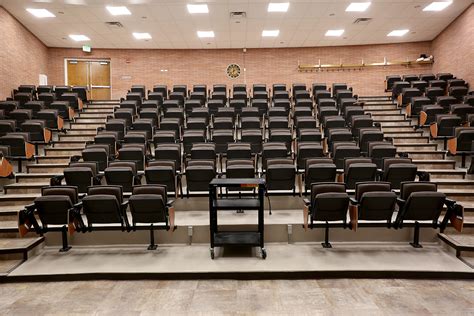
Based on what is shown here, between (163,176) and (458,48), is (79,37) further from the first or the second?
(458,48)

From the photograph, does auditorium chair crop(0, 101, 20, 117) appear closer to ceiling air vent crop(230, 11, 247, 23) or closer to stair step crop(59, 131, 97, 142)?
stair step crop(59, 131, 97, 142)

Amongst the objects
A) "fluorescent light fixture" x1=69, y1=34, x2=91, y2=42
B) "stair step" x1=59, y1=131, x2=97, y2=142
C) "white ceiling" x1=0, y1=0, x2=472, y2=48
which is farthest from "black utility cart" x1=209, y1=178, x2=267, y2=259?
"fluorescent light fixture" x1=69, y1=34, x2=91, y2=42

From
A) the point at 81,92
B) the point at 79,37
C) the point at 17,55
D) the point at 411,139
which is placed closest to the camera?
the point at 411,139

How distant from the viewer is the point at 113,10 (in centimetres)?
949

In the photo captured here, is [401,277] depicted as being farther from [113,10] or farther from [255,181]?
[113,10]

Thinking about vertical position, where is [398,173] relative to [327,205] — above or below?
above

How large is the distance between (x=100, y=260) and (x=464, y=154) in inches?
233

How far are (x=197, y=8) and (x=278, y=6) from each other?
2.11 metres

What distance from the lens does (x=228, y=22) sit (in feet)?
34.0

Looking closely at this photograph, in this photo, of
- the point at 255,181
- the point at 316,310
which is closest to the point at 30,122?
the point at 255,181

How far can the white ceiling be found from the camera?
9.17 meters

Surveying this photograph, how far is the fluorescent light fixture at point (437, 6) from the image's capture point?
31.0 ft

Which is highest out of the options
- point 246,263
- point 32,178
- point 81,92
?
point 81,92

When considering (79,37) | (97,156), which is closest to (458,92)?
(97,156)
